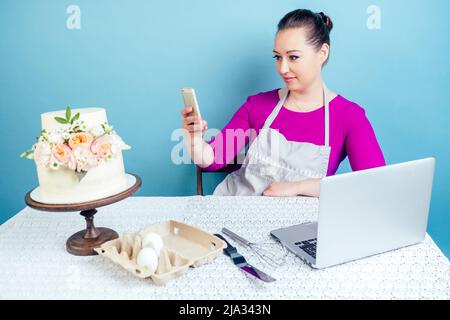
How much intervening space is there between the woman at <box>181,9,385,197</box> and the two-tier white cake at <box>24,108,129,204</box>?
→ 0.49m

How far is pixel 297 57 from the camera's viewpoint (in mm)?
1497

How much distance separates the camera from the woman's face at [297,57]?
1483mm

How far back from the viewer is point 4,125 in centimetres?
190

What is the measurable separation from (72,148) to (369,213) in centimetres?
64

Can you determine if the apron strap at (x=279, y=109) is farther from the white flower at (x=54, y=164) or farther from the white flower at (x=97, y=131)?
the white flower at (x=54, y=164)

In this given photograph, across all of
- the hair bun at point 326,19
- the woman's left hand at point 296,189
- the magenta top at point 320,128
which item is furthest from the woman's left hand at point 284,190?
the hair bun at point 326,19

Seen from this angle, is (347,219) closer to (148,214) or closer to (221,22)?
(148,214)

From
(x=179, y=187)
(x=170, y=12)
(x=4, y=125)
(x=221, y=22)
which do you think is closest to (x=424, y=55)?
(x=221, y=22)

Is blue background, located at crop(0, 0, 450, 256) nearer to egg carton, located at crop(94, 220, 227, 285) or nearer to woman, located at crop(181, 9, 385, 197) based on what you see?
woman, located at crop(181, 9, 385, 197)

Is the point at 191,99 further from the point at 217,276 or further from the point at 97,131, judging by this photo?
the point at 217,276

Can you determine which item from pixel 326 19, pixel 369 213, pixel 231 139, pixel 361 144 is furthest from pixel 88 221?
pixel 326 19

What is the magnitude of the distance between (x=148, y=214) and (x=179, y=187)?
81 centimetres

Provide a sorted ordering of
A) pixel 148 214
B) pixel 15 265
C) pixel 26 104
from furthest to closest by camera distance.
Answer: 1. pixel 26 104
2. pixel 148 214
3. pixel 15 265

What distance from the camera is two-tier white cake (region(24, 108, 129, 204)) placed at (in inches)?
35.0
